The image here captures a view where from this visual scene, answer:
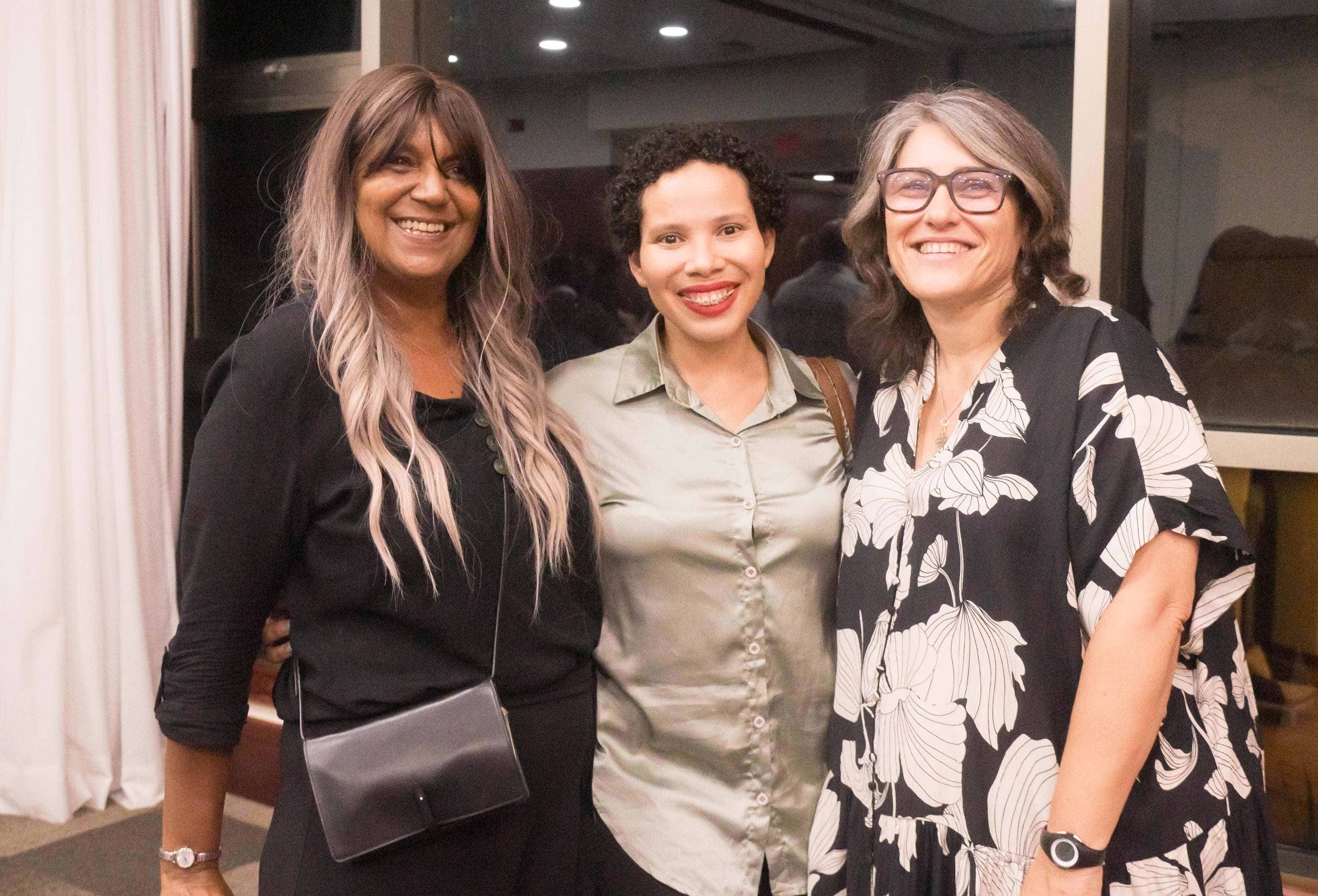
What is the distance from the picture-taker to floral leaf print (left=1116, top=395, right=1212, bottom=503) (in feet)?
4.42

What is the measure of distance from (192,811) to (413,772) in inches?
13.6

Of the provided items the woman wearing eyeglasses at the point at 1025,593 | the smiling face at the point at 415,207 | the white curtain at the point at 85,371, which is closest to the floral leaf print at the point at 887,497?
the woman wearing eyeglasses at the point at 1025,593

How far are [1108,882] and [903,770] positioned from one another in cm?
28

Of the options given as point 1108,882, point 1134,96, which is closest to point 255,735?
point 1108,882

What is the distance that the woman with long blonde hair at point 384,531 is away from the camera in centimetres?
154

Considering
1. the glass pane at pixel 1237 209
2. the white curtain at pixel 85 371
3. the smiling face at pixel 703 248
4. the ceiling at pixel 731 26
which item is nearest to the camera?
the smiling face at pixel 703 248

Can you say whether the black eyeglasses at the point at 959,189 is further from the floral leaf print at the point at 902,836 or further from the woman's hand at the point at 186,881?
the woman's hand at the point at 186,881

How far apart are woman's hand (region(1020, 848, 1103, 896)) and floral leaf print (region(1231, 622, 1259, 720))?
30cm

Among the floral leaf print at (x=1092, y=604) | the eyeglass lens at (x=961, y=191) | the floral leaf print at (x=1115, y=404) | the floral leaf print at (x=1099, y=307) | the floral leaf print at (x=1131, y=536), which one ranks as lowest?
the floral leaf print at (x=1092, y=604)

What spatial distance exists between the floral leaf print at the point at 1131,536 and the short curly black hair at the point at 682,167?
0.80 meters

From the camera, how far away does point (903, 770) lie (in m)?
1.56

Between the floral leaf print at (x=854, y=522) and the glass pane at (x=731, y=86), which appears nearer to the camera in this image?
the floral leaf print at (x=854, y=522)

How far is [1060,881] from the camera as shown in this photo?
1.38 metres

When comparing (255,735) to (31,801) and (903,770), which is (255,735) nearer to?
(31,801)
